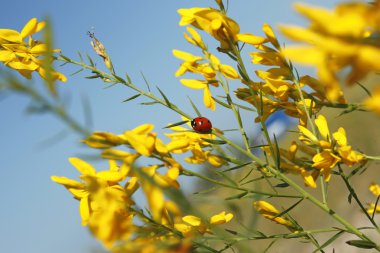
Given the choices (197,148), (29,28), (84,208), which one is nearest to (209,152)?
(197,148)

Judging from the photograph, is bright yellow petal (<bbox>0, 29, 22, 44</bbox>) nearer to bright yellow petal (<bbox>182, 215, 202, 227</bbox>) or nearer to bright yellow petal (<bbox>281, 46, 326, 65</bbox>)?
bright yellow petal (<bbox>182, 215, 202, 227</bbox>)

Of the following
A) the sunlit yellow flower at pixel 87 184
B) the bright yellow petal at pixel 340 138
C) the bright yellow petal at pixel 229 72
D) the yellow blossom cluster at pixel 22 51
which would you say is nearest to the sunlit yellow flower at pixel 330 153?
the bright yellow petal at pixel 340 138

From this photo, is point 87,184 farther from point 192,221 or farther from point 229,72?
point 229,72

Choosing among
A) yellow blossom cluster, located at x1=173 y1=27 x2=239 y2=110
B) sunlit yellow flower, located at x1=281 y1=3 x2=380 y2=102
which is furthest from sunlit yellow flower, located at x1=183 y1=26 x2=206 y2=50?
sunlit yellow flower, located at x1=281 y1=3 x2=380 y2=102

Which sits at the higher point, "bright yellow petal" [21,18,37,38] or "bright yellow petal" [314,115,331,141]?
"bright yellow petal" [21,18,37,38]

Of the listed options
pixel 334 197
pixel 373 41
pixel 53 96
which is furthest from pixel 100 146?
pixel 334 197

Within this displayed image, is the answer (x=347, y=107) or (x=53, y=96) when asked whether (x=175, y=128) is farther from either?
(x=53, y=96)
